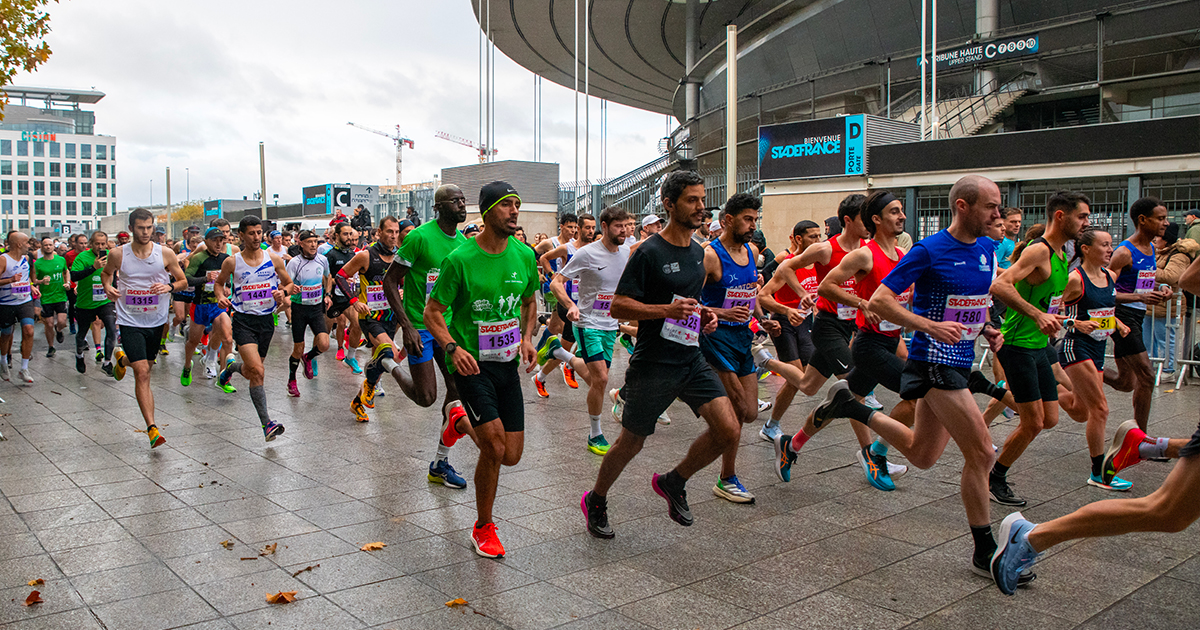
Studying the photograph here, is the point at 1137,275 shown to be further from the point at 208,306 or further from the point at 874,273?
the point at 208,306

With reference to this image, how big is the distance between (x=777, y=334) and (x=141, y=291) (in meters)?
5.64

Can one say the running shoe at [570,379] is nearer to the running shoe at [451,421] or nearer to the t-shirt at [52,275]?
the running shoe at [451,421]

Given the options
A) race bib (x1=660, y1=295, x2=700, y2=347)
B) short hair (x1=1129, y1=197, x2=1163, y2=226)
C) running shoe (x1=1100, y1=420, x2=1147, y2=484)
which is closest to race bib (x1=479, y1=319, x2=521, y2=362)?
race bib (x1=660, y1=295, x2=700, y2=347)

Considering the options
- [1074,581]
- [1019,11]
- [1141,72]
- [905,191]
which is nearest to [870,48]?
[1019,11]

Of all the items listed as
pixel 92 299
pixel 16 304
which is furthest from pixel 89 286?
pixel 16 304

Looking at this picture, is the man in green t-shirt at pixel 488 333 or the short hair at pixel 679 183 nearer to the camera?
the man in green t-shirt at pixel 488 333

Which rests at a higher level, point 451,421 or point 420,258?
point 420,258

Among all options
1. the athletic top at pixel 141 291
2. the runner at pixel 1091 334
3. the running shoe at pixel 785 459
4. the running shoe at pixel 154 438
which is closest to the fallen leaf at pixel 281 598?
the running shoe at pixel 785 459

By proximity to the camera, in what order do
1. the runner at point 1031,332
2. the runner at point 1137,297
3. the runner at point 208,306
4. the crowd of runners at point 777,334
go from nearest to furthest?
the crowd of runners at point 777,334, the runner at point 1031,332, the runner at point 1137,297, the runner at point 208,306

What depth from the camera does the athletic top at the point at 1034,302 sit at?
18.8 feet

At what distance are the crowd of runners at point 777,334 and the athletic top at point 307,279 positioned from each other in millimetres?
1749

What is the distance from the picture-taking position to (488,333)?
495 centimetres

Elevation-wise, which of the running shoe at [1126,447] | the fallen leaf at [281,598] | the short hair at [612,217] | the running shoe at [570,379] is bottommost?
the fallen leaf at [281,598]

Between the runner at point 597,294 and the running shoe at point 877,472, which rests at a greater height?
the runner at point 597,294
